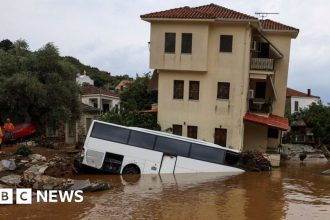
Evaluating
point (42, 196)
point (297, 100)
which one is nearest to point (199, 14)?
point (42, 196)

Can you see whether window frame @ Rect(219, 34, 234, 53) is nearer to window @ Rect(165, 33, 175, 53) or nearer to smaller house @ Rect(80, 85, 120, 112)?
window @ Rect(165, 33, 175, 53)

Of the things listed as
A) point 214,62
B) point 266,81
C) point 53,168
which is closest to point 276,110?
point 266,81

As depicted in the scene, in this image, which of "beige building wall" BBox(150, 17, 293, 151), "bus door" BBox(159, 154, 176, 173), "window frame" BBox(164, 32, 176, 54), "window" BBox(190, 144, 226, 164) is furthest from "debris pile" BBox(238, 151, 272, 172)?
"window frame" BBox(164, 32, 176, 54)

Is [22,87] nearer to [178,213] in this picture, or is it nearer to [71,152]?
[71,152]

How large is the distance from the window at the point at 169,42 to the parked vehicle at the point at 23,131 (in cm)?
1023

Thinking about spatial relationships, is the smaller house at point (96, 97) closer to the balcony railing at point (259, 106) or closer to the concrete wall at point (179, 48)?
the balcony railing at point (259, 106)

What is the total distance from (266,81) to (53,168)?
777 inches

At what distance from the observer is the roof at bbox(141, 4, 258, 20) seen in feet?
106

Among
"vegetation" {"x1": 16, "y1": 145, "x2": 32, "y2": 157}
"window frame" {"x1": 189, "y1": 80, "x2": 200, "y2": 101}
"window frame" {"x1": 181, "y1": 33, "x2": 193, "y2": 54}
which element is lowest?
"vegetation" {"x1": 16, "y1": 145, "x2": 32, "y2": 157}

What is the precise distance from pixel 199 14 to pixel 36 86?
1156 cm

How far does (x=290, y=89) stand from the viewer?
7338 centimetres

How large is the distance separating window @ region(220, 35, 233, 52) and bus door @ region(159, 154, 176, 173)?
35.7 ft

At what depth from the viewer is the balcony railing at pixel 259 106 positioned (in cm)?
3584

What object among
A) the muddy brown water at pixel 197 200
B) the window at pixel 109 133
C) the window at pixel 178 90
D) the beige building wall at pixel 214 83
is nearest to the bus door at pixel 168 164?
the muddy brown water at pixel 197 200
